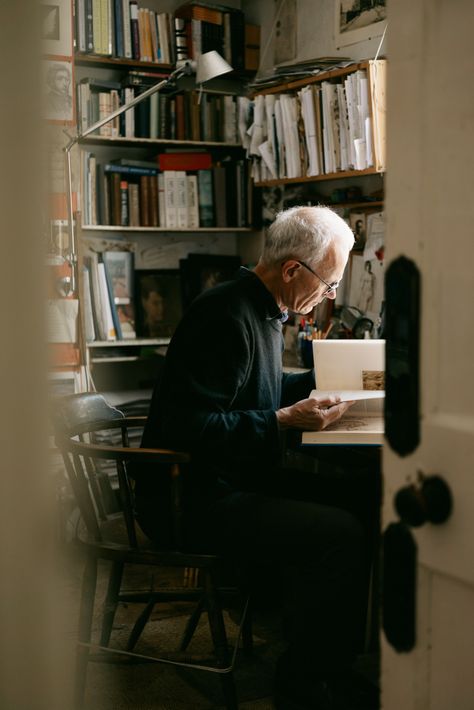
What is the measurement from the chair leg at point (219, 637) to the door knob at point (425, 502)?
0.96 meters

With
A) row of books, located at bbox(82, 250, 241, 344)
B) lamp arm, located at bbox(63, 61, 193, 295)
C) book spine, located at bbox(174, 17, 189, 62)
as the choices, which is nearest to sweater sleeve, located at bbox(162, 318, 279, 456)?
lamp arm, located at bbox(63, 61, 193, 295)

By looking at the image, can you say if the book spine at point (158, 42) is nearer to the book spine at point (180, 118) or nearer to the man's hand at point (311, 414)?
the book spine at point (180, 118)

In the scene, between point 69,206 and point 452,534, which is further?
point 69,206

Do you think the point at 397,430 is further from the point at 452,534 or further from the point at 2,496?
the point at 2,496

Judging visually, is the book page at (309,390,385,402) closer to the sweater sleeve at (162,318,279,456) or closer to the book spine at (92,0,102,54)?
the sweater sleeve at (162,318,279,456)

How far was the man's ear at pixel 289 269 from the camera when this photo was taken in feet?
6.86

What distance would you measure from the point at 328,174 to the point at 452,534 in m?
2.57

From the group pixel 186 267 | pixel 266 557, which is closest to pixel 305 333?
pixel 186 267

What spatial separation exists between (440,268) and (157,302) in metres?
3.25

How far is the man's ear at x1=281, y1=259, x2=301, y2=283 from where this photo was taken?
2092 mm

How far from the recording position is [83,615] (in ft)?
6.51

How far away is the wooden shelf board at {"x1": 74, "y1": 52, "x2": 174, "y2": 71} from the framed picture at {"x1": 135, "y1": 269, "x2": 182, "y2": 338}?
3.31ft

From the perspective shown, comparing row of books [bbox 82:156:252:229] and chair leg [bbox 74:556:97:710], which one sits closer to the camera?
chair leg [bbox 74:556:97:710]

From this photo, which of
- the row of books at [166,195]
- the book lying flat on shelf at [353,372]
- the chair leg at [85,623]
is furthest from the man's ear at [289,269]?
the row of books at [166,195]
